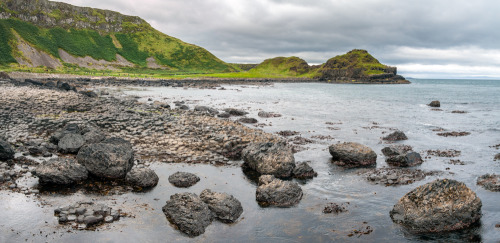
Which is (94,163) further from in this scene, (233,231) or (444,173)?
(444,173)

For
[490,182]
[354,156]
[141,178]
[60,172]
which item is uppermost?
[60,172]

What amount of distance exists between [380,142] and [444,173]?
1060cm

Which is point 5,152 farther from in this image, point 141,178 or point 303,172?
point 303,172

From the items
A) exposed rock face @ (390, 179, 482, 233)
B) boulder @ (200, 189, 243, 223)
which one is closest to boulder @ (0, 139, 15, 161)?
boulder @ (200, 189, 243, 223)

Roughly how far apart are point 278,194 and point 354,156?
10111 mm

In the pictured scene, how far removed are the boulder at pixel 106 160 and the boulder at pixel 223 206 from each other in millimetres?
6436

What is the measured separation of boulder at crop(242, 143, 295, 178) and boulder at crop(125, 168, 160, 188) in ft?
22.9

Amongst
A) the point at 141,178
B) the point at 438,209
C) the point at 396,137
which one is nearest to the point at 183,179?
the point at 141,178

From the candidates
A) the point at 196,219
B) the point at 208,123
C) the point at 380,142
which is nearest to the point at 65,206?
the point at 196,219

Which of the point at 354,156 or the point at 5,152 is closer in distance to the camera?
the point at 5,152

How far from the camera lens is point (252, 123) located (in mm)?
44312

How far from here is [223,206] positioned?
615 inches

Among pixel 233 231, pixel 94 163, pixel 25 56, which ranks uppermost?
pixel 25 56

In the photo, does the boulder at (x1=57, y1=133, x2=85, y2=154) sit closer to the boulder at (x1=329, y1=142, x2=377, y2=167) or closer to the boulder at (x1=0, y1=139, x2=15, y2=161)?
the boulder at (x1=0, y1=139, x2=15, y2=161)
